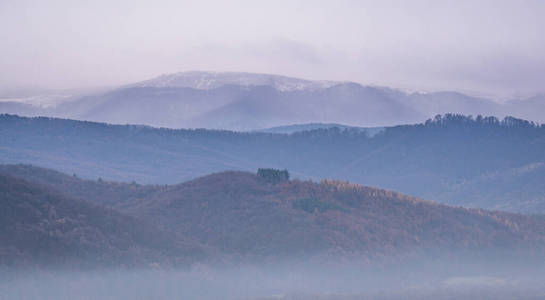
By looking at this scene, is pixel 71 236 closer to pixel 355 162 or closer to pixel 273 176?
pixel 273 176

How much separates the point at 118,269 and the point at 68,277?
13.1ft

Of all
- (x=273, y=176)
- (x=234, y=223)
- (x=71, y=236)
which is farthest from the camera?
(x=273, y=176)

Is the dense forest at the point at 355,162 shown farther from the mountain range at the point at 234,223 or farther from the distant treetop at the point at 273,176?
the distant treetop at the point at 273,176

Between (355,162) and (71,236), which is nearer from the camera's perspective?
(71,236)

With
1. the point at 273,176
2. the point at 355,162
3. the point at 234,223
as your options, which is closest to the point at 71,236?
the point at 234,223

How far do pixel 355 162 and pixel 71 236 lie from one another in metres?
153

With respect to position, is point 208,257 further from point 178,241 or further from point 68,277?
point 68,277

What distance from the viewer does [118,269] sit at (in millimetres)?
50156

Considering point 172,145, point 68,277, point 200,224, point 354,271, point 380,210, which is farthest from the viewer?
point 172,145

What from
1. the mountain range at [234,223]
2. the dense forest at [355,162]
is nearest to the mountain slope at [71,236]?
the mountain range at [234,223]

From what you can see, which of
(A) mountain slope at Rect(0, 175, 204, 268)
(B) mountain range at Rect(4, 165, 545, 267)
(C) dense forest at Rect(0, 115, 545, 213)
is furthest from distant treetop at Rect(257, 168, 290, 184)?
(C) dense forest at Rect(0, 115, 545, 213)

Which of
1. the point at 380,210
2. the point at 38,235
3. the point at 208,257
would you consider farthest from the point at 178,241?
the point at 380,210

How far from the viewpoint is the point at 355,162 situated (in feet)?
656

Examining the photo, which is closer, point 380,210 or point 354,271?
point 354,271
